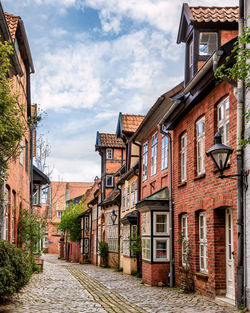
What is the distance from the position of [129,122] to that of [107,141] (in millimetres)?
9922

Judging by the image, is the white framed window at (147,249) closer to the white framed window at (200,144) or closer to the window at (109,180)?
the white framed window at (200,144)

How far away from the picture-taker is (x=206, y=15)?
14750mm

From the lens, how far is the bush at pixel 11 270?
9.95 m

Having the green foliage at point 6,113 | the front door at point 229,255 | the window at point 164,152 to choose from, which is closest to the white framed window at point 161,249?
the window at point 164,152

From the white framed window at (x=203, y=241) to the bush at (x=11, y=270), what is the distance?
16.0ft

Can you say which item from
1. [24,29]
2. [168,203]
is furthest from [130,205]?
[24,29]

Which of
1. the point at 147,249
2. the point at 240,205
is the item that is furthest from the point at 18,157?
the point at 240,205

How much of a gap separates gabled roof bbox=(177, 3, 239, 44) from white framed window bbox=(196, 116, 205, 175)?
316 centimetres

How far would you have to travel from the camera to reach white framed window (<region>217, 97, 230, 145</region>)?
11.7m

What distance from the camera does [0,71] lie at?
34.8ft

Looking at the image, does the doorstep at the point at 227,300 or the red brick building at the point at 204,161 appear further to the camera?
the red brick building at the point at 204,161

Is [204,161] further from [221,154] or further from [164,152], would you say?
[164,152]

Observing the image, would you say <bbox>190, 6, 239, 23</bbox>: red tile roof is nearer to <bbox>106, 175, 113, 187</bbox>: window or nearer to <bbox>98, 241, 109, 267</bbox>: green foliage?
<bbox>98, 241, 109, 267</bbox>: green foliage

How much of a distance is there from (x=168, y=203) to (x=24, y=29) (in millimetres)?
8743
